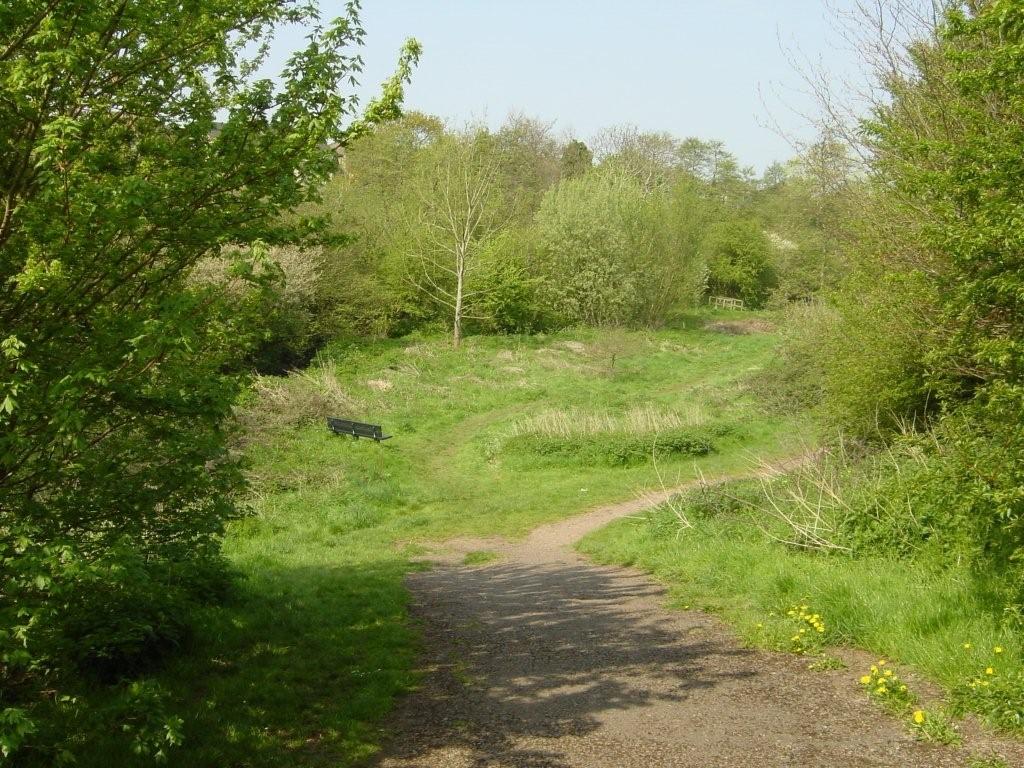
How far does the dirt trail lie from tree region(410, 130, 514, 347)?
2844 cm

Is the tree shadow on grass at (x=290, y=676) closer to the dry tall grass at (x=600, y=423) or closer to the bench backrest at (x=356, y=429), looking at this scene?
the bench backrest at (x=356, y=429)

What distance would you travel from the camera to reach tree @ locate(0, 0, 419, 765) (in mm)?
4414

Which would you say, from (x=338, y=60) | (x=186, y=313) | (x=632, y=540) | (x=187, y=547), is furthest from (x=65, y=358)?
(x=632, y=540)

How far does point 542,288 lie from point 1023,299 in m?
38.1

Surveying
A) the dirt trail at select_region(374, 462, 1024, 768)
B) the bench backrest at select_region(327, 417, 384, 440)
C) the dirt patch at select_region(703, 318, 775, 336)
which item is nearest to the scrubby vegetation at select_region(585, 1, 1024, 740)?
the dirt trail at select_region(374, 462, 1024, 768)

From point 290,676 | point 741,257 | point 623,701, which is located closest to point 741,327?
point 741,257

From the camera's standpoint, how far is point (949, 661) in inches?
258

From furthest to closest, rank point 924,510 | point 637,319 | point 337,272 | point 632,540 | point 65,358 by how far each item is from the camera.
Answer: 1. point 637,319
2. point 337,272
3. point 632,540
4. point 924,510
5. point 65,358

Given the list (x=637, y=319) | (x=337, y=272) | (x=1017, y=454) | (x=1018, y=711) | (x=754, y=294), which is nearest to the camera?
(x=1018, y=711)

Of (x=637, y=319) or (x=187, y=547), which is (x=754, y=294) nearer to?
(x=637, y=319)

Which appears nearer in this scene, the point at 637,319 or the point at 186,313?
the point at 186,313

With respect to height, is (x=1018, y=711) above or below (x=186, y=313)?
below

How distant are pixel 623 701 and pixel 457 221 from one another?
108 feet

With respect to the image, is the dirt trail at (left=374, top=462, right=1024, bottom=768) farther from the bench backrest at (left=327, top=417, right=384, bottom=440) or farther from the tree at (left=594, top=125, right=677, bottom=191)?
the tree at (left=594, top=125, right=677, bottom=191)
